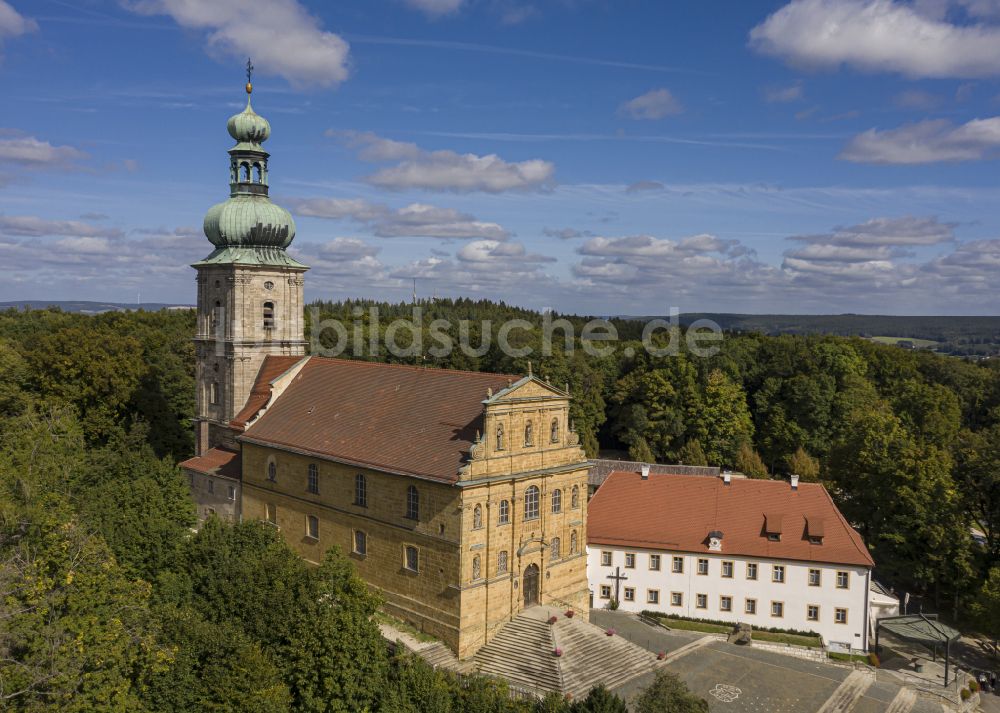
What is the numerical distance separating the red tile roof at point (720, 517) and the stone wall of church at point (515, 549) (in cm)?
580

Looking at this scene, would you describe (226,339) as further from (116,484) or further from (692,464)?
(692,464)

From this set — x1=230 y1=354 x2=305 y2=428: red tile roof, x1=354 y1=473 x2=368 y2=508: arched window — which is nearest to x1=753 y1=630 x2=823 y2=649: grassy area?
x1=354 y1=473 x2=368 y2=508: arched window

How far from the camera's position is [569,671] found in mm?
30828

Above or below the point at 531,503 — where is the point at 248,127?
above

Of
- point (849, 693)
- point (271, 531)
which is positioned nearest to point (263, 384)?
point (271, 531)

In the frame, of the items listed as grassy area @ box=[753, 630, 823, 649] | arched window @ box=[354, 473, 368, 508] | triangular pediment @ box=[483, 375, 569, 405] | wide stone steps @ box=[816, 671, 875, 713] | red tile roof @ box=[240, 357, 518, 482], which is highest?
triangular pediment @ box=[483, 375, 569, 405]

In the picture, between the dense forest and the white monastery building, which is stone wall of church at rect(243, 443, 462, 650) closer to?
the dense forest

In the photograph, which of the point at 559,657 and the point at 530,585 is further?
the point at 530,585

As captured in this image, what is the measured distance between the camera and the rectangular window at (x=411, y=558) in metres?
33.4

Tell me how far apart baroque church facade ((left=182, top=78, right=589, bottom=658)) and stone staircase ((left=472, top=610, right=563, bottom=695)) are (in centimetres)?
58

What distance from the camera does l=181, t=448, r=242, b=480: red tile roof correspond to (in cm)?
4497

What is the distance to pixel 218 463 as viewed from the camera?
46062 mm

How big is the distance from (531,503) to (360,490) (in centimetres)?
800

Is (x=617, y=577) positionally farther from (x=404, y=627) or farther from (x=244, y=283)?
(x=244, y=283)
